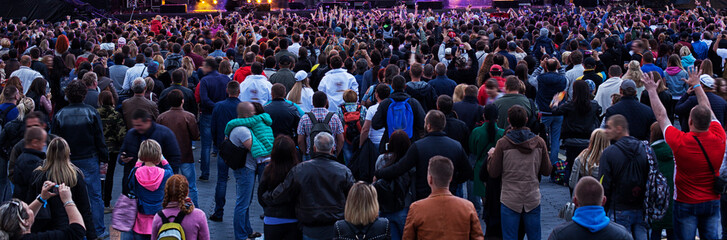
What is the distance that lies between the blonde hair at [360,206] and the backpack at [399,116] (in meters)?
2.61

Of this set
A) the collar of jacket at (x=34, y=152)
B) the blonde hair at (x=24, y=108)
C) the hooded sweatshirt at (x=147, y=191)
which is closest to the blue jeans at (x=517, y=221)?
the hooded sweatshirt at (x=147, y=191)

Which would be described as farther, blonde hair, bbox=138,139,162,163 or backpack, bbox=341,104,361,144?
backpack, bbox=341,104,361,144

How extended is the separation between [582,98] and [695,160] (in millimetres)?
2383

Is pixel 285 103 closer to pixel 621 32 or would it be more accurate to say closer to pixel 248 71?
pixel 248 71

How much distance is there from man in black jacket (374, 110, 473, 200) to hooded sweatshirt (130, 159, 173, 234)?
1.77m

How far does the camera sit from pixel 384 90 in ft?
24.8

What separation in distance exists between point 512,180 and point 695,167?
147 centimetres

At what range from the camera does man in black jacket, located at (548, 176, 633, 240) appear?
4.27m

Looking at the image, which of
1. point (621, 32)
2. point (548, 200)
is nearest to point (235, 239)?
point (548, 200)

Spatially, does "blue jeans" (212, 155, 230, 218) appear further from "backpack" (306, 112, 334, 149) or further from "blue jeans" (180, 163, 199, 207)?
"backpack" (306, 112, 334, 149)

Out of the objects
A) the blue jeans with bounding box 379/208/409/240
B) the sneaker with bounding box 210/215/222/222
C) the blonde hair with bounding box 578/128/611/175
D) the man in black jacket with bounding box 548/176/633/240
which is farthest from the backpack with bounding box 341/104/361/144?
the man in black jacket with bounding box 548/176/633/240

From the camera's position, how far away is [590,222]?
4.31 metres

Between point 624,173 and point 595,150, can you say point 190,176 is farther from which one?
point 624,173

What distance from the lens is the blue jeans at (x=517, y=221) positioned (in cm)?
612
